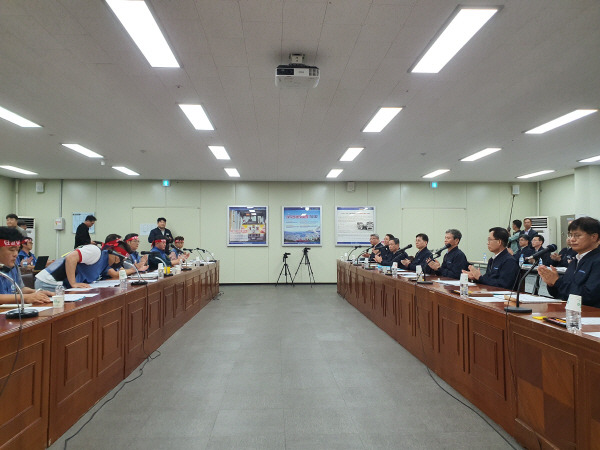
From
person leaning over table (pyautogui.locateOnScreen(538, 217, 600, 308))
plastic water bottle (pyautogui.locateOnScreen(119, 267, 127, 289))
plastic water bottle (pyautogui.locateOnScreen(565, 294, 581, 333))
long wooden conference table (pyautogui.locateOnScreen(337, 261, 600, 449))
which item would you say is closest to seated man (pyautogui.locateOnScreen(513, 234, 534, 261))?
long wooden conference table (pyautogui.locateOnScreen(337, 261, 600, 449))

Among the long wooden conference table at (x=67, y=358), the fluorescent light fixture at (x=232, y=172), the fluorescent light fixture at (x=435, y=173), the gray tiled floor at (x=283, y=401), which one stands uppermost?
the fluorescent light fixture at (x=435, y=173)

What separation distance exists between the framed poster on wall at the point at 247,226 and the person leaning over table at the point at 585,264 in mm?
7522

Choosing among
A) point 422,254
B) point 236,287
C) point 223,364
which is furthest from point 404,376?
point 236,287

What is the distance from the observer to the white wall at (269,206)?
925cm

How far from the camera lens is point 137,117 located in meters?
4.61

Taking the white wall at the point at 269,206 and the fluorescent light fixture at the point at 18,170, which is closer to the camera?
the fluorescent light fixture at the point at 18,170

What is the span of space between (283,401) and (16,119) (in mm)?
4976

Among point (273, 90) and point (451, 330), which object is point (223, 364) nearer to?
point (451, 330)

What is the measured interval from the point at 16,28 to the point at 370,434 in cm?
389

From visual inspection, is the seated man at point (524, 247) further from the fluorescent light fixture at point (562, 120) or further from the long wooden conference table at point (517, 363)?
the long wooden conference table at point (517, 363)

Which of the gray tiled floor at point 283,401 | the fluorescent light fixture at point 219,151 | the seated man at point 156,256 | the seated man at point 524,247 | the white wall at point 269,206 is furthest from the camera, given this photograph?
the white wall at point 269,206

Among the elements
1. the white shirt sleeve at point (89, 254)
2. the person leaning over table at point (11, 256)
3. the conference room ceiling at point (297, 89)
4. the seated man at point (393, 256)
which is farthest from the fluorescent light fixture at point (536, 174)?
the person leaning over table at point (11, 256)

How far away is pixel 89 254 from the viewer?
3439 millimetres

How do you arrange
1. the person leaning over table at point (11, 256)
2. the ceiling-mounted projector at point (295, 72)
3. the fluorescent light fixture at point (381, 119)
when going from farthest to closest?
the fluorescent light fixture at point (381, 119), the ceiling-mounted projector at point (295, 72), the person leaning over table at point (11, 256)
